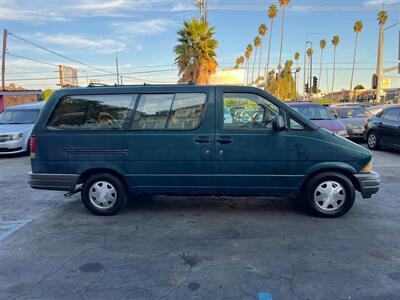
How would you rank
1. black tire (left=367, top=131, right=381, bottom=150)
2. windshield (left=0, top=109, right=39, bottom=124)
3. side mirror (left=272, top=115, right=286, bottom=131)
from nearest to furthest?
1. side mirror (left=272, top=115, right=286, bottom=131)
2. black tire (left=367, top=131, right=381, bottom=150)
3. windshield (left=0, top=109, right=39, bottom=124)

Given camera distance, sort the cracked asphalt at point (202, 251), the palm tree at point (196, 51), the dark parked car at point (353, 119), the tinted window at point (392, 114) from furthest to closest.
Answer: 1. the palm tree at point (196, 51)
2. the dark parked car at point (353, 119)
3. the tinted window at point (392, 114)
4. the cracked asphalt at point (202, 251)

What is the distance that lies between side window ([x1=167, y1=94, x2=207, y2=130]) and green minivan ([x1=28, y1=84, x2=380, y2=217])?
15 mm

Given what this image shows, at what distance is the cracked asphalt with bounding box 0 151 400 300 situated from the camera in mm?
3090

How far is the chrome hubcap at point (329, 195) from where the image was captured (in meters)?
4.75

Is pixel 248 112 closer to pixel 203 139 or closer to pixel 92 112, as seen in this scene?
pixel 203 139

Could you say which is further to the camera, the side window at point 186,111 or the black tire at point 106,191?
the black tire at point 106,191

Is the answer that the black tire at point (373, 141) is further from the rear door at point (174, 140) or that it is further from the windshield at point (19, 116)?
the windshield at point (19, 116)

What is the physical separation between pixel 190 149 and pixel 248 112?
3.30 ft

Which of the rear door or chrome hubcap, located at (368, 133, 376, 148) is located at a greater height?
the rear door

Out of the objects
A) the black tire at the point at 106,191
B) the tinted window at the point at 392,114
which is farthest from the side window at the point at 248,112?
the tinted window at the point at 392,114

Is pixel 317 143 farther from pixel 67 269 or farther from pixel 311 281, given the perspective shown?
pixel 67 269

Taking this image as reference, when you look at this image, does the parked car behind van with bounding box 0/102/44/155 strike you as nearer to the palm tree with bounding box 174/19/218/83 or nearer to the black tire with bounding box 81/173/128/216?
the black tire with bounding box 81/173/128/216

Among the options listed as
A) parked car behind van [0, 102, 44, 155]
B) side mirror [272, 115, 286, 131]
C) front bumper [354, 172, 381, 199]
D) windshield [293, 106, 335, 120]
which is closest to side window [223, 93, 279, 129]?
side mirror [272, 115, 286, 131]

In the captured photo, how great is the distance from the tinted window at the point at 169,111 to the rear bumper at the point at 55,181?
4.15ft
